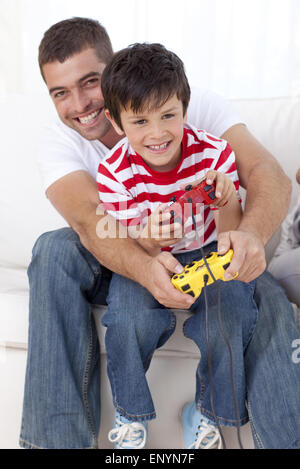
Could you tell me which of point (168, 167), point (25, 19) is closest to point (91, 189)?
point (168, 167)

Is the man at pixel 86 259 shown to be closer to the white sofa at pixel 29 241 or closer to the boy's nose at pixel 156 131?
the white sofa at pixel 29 241

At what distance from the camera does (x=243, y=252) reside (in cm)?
84

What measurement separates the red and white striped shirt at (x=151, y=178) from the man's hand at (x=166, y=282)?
0.61ft

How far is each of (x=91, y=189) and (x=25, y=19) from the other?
4.27 feet

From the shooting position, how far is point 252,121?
4.81 ft

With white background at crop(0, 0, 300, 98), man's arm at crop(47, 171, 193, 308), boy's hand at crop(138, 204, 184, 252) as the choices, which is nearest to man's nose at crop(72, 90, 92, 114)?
man's arm at crop(47, 171, 193, 308)

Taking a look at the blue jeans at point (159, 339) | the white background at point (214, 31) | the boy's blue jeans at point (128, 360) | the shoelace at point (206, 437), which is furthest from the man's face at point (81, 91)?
the shoelace at point (206, 437)

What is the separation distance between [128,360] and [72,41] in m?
0.82

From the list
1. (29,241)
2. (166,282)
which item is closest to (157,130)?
(166,282)

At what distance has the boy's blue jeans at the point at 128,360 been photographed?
35.7 inches

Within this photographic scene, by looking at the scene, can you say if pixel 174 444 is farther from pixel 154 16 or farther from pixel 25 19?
pixel 25 19

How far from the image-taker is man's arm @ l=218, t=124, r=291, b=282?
33.4 inches

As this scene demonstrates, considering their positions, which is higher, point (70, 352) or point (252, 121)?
point (252, 121)

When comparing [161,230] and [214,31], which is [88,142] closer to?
[161,230]
